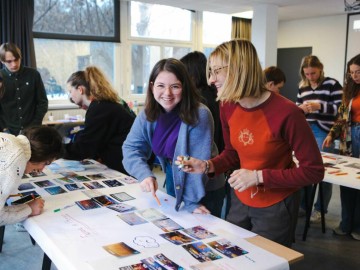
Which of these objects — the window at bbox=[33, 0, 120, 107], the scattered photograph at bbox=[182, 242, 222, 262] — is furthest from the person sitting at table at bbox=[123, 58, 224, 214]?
the window at bbox=[33, 0, 120, 107]

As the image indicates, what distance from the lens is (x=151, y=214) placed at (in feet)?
5.13

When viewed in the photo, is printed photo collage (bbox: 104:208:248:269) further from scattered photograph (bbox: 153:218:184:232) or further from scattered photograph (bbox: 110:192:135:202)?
scattered photograph (bbox: 110:192:135:202)

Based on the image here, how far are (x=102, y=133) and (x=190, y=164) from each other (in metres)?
0.94

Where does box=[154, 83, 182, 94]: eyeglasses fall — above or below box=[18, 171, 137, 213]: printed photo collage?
above

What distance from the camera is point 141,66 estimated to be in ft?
22.7

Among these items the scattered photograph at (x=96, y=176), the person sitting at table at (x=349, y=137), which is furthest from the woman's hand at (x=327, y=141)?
the scattered photograph at (x=96, y=176)

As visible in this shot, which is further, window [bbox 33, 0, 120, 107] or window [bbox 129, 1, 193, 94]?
window [bbox 129, 1, 193, 94]

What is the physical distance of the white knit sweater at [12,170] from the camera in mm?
1420

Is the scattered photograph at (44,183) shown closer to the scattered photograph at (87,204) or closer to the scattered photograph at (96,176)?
the scattered photograph at (96,176)

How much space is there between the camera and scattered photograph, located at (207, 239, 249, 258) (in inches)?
47.7

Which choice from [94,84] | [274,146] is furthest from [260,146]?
[94,84]

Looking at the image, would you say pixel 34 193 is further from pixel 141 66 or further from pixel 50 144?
pixel 141 66

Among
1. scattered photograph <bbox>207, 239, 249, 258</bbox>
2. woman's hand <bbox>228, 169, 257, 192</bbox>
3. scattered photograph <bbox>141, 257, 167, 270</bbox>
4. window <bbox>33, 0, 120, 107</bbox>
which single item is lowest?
scattered photograph <bbox>207, 239, 249, 258</bbox>

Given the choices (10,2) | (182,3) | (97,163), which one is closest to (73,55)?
(10,2)
